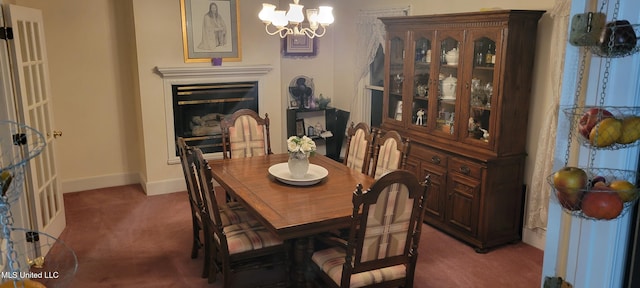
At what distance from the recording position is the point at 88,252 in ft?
12.8

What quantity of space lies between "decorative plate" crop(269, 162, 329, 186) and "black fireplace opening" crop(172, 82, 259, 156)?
206 centimetres

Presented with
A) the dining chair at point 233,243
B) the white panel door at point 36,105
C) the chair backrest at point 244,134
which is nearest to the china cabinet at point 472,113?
the chair backrest at point 244,134

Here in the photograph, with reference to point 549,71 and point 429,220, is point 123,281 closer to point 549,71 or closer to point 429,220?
point 429,220

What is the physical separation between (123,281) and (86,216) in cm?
154

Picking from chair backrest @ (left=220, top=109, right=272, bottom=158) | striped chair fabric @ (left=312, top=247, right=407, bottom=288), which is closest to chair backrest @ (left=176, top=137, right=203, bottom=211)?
chair backrest @ (left=220, top=109, right=272, bottom=158)

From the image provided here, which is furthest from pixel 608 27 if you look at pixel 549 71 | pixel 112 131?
pixel 112 131

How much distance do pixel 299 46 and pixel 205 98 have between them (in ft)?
5.08

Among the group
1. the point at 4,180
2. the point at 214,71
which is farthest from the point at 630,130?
the point at 214,71

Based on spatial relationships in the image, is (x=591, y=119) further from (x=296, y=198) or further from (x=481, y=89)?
(x=481, y=89)

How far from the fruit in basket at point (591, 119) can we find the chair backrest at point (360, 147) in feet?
8.39

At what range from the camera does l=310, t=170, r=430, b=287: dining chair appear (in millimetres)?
2408

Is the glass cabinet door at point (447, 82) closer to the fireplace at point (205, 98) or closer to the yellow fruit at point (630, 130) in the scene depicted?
the fireplace at point (205, 98)

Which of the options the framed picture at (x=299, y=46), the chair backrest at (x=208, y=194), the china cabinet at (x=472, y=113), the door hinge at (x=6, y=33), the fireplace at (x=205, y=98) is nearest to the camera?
the chair backrest at (x=208, y=194)

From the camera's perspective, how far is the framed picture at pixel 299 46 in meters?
6.25
